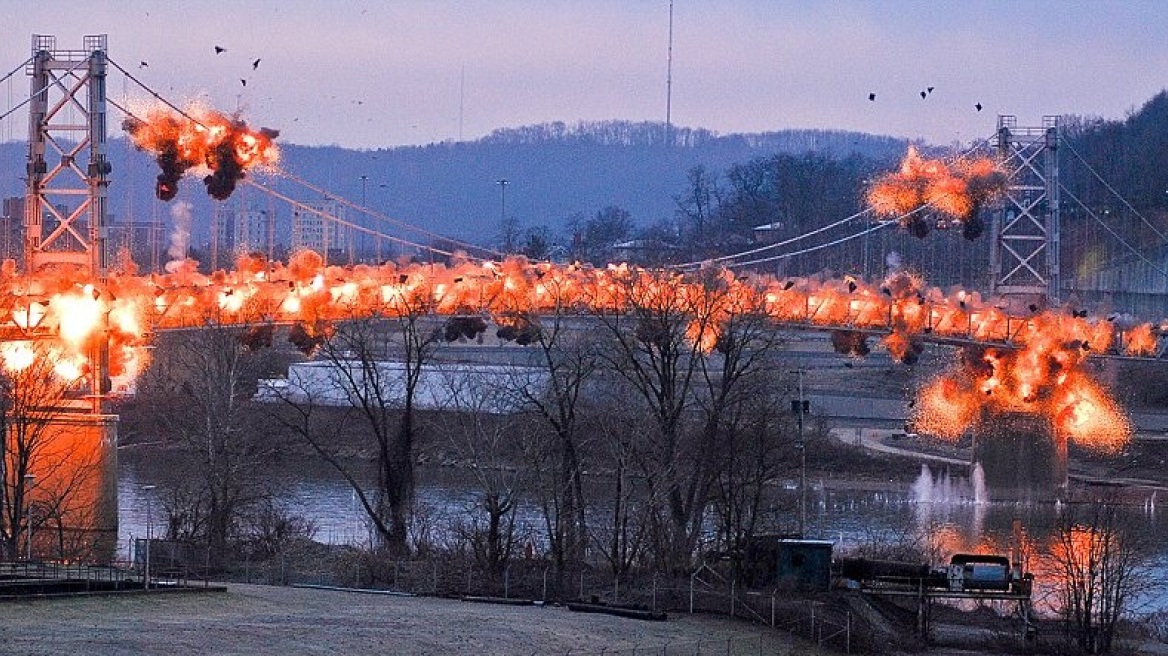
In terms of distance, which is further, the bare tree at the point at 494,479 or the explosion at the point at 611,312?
the explosion at the point at 611,312

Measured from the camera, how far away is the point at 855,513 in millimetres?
63594

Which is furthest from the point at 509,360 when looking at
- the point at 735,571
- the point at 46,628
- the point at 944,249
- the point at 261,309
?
the point at 46,628

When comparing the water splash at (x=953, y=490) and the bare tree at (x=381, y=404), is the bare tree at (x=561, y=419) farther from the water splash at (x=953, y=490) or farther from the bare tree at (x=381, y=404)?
the water splash at (x=953, y=490)

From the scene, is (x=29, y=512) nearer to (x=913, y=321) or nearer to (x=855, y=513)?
(x=855, y=513)

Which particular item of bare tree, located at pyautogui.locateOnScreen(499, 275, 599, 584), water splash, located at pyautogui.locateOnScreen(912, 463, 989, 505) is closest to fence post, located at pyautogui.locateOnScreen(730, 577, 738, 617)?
bare tree, located at pyautogui.locateOnScreen(499, 275, 599, 584)

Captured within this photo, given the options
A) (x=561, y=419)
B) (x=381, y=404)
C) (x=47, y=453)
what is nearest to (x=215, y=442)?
(x=381, y=404)

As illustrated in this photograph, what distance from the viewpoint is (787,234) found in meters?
120

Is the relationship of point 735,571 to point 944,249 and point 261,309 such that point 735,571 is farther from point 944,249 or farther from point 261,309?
Result: point 944,249

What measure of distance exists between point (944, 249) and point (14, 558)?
72.7 m

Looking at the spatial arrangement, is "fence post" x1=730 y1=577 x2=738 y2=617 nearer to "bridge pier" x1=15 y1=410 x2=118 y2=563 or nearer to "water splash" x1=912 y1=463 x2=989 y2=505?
"bridge pier" x1=15 y1=410 x2=118 y2=563

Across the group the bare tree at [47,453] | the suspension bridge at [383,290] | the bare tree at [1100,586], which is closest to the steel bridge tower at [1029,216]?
the suspension bridge at [383,290]

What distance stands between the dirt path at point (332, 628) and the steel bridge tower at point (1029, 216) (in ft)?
116

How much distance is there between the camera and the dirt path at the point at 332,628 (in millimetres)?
31641

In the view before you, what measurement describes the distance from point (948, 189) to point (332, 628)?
40.4 m
